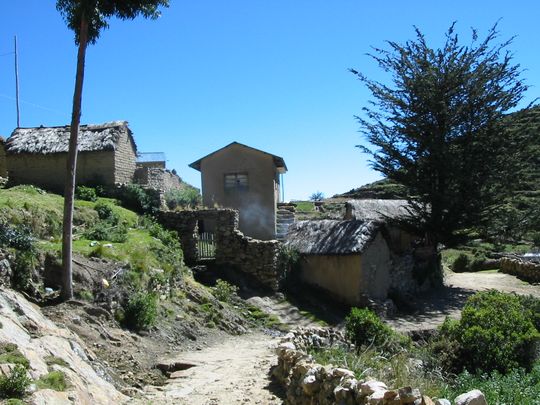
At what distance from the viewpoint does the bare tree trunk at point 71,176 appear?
1364 centimetres

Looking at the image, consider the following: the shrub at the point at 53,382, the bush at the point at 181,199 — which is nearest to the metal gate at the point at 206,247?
the bush at the point at 181,199

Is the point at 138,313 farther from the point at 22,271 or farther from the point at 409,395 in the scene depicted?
the point at 409,395

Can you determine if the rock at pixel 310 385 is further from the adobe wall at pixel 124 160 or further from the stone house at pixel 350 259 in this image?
the adobe wall at pixel 124 160

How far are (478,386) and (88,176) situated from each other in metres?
21.7

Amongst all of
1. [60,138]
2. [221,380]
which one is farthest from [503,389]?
[60,138]

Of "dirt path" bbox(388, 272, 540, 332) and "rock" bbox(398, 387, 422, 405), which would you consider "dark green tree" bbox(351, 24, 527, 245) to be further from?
"rock" bbox(398, 387, 422, 405)

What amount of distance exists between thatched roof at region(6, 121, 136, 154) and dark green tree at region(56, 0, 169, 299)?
12.2 metres

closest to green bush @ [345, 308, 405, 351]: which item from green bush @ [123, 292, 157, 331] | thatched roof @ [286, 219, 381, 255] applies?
green bush @ [123, 292, 157, 331]

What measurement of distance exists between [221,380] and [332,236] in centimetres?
1438

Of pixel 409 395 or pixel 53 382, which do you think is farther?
pixel 53 382

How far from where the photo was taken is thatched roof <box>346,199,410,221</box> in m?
34.1

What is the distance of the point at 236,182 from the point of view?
31.4 metres

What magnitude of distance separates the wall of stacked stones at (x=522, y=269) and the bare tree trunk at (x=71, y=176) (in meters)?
27.5

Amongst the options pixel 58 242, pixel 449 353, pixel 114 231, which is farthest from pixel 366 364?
pixel 114 231
